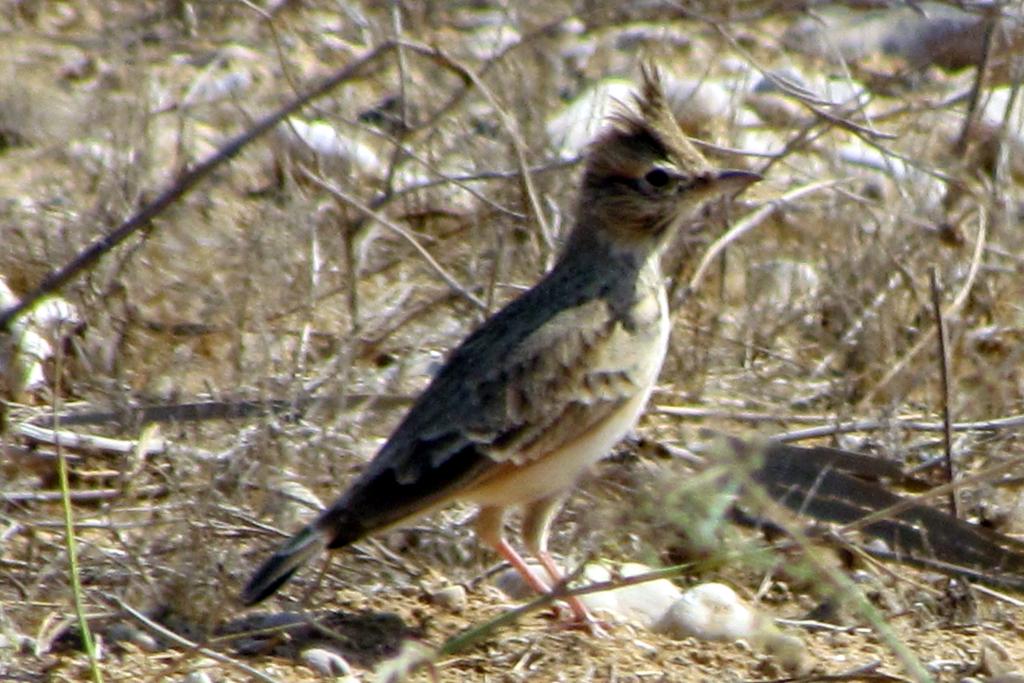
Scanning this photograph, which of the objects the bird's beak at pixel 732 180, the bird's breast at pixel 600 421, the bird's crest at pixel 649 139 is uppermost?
the bird's crest at pixel 649 139

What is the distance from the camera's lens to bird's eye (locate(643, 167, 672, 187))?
563cm

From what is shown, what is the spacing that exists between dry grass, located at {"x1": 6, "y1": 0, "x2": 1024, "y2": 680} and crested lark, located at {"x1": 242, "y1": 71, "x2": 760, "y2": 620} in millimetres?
228

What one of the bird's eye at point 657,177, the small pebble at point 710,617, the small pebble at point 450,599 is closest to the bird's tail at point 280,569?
the small pebble at point 450,599

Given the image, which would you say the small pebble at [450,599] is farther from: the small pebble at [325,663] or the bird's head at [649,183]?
the bird's head at [649,183]

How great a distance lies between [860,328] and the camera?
695 cm

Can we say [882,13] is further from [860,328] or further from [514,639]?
[514,639]

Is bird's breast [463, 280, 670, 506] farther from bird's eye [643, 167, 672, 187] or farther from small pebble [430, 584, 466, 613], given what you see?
bird's eye [643, 167, 672, 187]

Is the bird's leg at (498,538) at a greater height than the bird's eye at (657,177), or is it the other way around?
the bird's eye at (657,177)

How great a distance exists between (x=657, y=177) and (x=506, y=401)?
37.8 inches

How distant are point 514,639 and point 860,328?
2428mm

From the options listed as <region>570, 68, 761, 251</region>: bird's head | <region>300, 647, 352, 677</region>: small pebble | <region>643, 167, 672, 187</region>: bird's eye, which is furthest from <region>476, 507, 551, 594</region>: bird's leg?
<region>643, 167, 672, 187</region>: bird's eye

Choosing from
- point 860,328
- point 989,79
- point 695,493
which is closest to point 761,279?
point 860,328

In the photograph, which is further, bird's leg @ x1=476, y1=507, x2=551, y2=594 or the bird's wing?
bird's leg @ x1=476, y1=507, x2=551, y2=594

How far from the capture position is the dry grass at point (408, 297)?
5.12 metres
